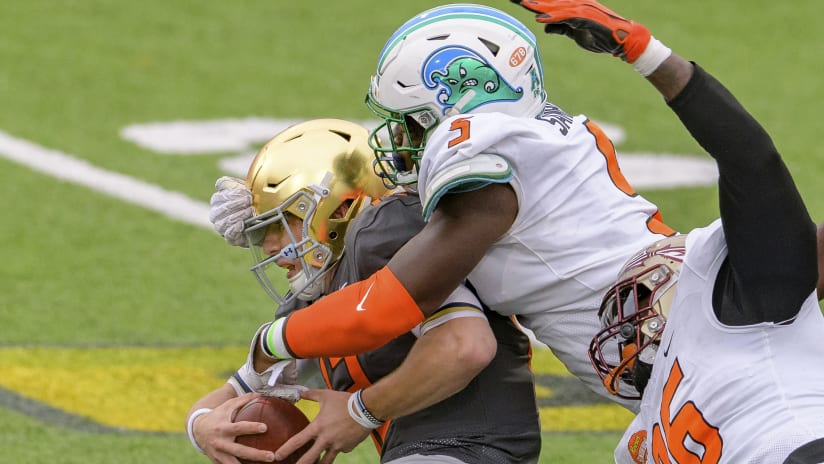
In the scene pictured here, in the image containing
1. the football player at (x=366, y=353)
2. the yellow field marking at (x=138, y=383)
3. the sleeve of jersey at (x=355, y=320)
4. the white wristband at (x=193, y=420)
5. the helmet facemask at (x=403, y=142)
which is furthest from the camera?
the yellow field marking at (x=138, y=383)

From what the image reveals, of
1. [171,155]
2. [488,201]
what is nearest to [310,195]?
[488,201]

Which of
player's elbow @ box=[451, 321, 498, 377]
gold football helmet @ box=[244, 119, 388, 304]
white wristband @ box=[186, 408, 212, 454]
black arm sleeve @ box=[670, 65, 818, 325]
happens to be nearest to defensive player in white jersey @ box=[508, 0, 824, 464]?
black arm sleeve @ box=[670, 65, 818, 325]

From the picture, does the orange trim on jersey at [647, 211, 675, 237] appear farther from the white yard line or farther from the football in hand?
the white yard line

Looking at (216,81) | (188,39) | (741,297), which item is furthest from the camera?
(188,39)

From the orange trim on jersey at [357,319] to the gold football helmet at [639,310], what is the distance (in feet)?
1.27

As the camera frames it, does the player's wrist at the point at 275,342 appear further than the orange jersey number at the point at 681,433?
Yes

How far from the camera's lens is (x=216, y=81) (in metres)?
8.05

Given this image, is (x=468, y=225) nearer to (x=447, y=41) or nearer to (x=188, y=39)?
(x=447, y=41)

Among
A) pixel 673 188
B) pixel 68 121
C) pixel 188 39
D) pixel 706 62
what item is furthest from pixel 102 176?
pixel 706 62

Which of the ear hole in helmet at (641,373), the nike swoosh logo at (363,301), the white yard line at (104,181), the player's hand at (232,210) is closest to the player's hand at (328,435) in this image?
the nike swoosh logo at (363,301)

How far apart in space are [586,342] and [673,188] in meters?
3.95

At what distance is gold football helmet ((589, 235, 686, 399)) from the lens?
2674mm

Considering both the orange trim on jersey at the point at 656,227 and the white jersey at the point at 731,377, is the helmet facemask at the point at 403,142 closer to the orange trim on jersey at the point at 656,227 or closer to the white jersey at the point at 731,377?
the orange trim on jersey at the point at 656,227

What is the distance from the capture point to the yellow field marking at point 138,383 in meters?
4.62
